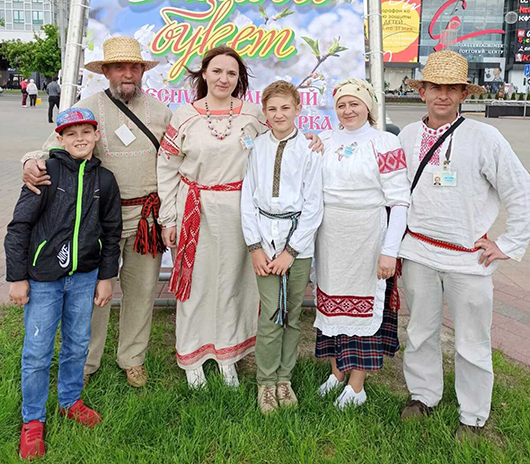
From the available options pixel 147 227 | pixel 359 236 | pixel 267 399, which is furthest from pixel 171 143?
pixel 267 399

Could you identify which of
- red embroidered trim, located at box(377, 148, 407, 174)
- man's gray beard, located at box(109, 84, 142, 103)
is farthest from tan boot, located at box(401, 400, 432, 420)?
man's gray beard, located at box(109, 84, 142, 103)

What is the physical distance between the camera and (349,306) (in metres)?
2.86

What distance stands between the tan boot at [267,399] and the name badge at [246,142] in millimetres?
1325

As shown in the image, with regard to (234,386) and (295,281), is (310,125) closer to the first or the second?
(295,281)

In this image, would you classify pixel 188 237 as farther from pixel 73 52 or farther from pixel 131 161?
pixel 73 52

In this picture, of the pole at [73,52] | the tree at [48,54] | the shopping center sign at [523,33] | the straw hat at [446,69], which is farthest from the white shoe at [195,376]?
the shopping center sign at [523,33]

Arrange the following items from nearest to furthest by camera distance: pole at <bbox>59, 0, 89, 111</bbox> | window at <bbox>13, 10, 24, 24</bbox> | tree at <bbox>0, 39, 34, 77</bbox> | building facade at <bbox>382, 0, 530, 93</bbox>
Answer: pole at <bbox>59, 0, 89, 111</bbox>, tree at <bbox>0, 39, 34, 77</bbox>, building facade at <bbox>382, 0, 530, 93</bbox>, window at <bbox>13, 10, 24, 24</bbox>

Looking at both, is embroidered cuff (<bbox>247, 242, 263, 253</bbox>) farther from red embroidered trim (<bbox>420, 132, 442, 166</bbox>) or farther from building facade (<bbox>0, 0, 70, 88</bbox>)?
building facade (<bbox>0, 0, 70, 88</bbox>)

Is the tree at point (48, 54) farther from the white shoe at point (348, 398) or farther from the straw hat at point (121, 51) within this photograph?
the white shoe at point (348, 398)

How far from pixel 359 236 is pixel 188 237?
0.96 meters

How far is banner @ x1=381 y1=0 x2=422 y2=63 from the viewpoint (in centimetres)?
4084

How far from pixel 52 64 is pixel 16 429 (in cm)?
5245

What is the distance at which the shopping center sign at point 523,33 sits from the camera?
54250 mm

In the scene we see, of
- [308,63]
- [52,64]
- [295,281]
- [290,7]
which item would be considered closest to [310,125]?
[308,63]
